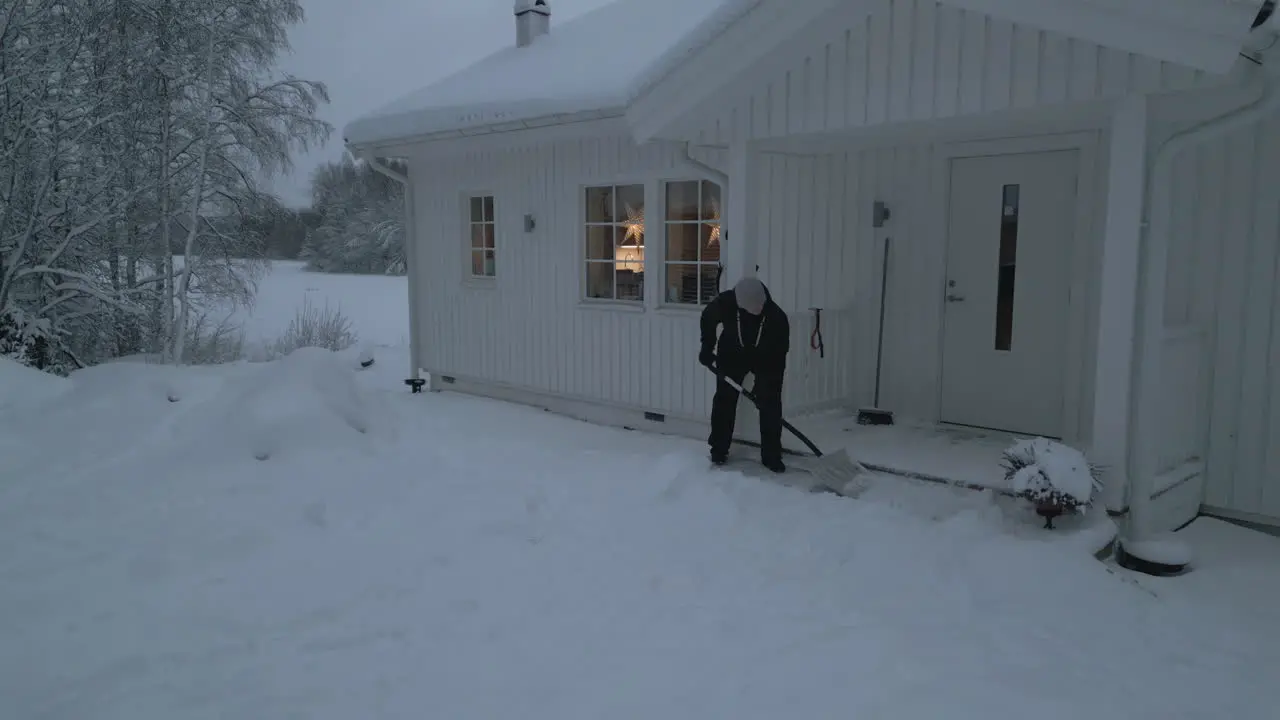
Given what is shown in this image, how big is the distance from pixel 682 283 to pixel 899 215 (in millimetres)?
1892

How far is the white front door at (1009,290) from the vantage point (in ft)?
19.9

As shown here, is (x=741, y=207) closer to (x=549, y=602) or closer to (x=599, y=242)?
(x=599, y=242)

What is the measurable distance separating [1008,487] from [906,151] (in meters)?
3.08

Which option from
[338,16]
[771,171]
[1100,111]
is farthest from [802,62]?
[338,16]

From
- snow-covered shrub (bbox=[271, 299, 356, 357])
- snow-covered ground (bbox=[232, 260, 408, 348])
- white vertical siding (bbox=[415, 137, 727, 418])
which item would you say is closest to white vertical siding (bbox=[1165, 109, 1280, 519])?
white vertical siding (bbox=[415, 137, 727, 418])

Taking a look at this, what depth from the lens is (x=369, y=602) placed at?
12.6ft

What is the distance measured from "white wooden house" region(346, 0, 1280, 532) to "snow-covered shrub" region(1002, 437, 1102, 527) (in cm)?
19

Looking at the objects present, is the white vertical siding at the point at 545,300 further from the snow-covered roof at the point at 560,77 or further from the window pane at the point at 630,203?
the snow-covered roof at the point at 560,77

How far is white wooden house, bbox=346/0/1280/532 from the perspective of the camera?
4285 mm

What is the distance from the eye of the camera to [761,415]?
5848 mm

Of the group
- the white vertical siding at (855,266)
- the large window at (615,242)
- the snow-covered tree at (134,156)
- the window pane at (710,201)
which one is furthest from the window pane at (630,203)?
the snow-covered tree at (134,156)

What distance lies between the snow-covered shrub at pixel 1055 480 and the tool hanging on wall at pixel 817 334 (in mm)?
2364

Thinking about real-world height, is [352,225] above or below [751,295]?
above

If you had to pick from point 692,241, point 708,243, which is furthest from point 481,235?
point 708,243
